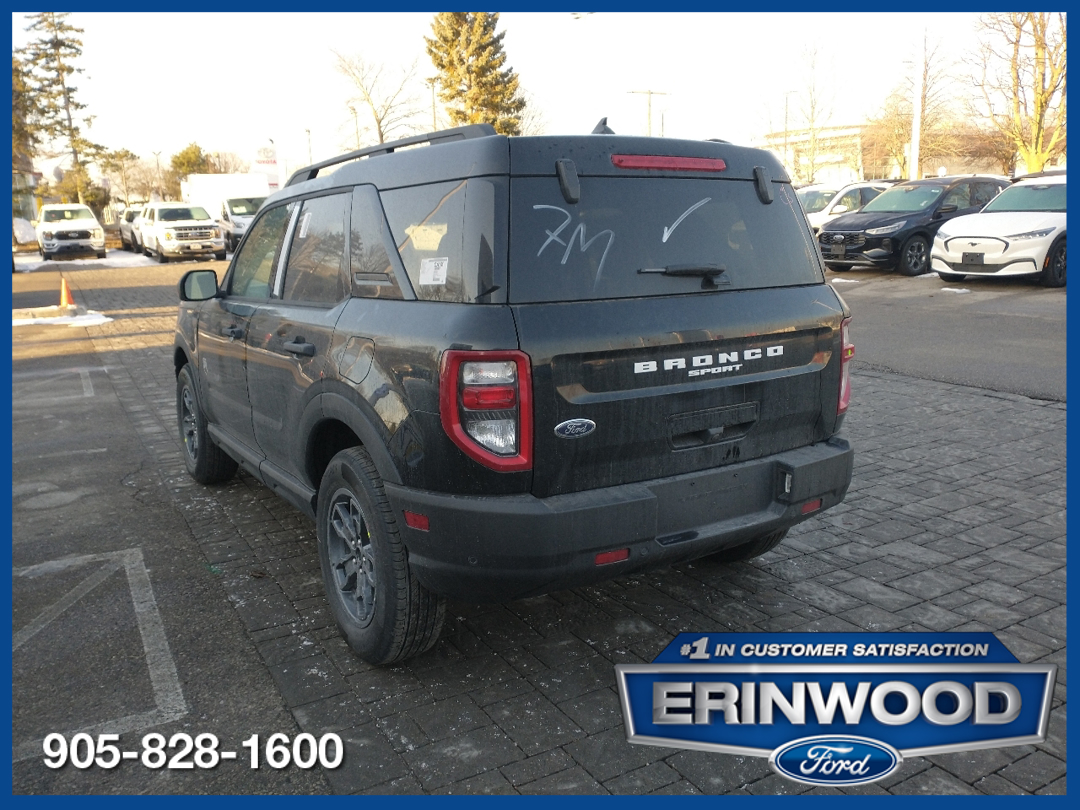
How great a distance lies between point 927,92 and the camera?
40875 mm

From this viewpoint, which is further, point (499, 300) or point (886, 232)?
point (886, 232)

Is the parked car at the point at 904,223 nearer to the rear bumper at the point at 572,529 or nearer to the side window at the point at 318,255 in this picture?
the side window at the point at 318,255

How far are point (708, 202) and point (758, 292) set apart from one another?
0.40 meters

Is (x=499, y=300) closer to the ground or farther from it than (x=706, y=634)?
farther from it

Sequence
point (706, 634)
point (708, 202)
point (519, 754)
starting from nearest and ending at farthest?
point (519, 754) < point (708, 202) < point (706, 634)

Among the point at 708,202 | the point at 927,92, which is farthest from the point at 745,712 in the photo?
the point at 927,92

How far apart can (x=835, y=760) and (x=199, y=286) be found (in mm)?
4122

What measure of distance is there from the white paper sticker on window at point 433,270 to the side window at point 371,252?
126 millimetres

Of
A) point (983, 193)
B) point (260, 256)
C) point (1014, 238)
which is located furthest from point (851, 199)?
point (260, 256)

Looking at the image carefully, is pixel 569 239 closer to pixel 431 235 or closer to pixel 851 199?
pixel 431 235

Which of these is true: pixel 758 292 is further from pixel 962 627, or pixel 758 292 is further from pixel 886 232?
pixel 886 232

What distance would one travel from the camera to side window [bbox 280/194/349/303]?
3822 millimetres

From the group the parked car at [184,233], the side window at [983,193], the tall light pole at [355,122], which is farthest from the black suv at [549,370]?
the tall light pole at [355,122]

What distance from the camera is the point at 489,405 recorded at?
2924 millimetres
